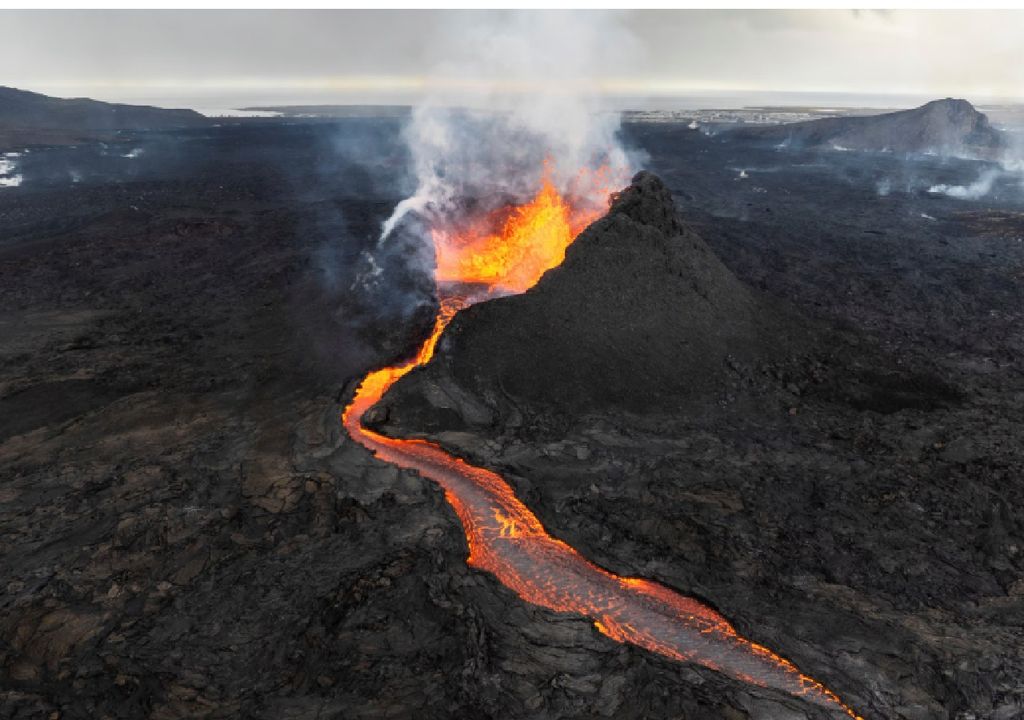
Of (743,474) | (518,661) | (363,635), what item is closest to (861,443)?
(743,474)

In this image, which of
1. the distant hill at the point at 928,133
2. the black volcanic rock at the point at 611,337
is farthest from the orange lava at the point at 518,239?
the distant hill at the point at 928,133

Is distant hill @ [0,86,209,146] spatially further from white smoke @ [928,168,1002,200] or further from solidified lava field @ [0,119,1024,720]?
white smoke @ [928,168,1002,200]

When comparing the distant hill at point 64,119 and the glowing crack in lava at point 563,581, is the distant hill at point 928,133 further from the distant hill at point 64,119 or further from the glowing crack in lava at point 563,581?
the distant hill at point 64,119

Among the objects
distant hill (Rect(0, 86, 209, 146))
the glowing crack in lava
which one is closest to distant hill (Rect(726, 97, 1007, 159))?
the glowing crack in lava

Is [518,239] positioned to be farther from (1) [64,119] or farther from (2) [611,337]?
(1) [64,119]

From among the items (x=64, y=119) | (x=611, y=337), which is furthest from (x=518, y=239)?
(x=64, y=119)

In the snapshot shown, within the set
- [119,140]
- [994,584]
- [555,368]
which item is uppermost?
[119,140]

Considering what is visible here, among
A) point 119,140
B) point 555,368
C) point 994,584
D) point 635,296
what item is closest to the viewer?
point 994,584

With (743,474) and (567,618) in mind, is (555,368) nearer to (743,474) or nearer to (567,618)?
(743,474)
